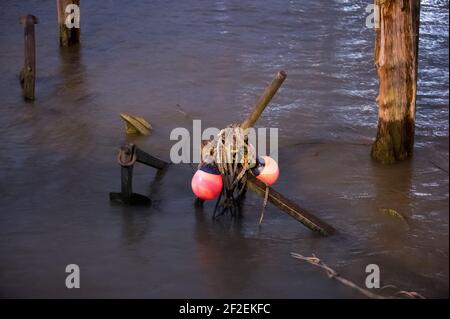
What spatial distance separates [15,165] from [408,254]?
13.5 ft

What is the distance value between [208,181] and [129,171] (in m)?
0.76

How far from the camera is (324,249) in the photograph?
710cm

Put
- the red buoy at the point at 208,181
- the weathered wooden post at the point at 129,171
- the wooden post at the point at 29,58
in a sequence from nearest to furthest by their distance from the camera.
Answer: the red buoy at the point at 208,181 → the weathered wooden post at the point at 129,171 → the wooden post at the point at 29,58

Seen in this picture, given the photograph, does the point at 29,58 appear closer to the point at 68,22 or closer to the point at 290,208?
the point at 68,22

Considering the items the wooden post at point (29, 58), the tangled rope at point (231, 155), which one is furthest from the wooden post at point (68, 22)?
the tangled rope at point (231, 155)

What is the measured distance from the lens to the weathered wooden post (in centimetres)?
754

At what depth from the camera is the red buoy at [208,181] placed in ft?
23.9

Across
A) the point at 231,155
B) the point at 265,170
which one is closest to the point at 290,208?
the point at 265,170

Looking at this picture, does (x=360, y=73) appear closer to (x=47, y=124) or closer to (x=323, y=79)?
(x=323, y=79)

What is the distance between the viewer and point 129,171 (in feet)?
24.9

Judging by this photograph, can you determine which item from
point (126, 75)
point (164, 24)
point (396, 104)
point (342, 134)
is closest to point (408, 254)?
point (396, 104)

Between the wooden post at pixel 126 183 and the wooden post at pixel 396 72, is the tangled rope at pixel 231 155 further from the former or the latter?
the wooden post at pixel 396 72

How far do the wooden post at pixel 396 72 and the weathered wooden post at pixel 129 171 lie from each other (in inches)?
89.9

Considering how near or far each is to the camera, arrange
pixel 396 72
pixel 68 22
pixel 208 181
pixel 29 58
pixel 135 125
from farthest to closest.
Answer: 1. pixel 68 22
2. pixel 29 58
3. pixel 135 125
4. pixel 396 72
5. pixel 208 181
